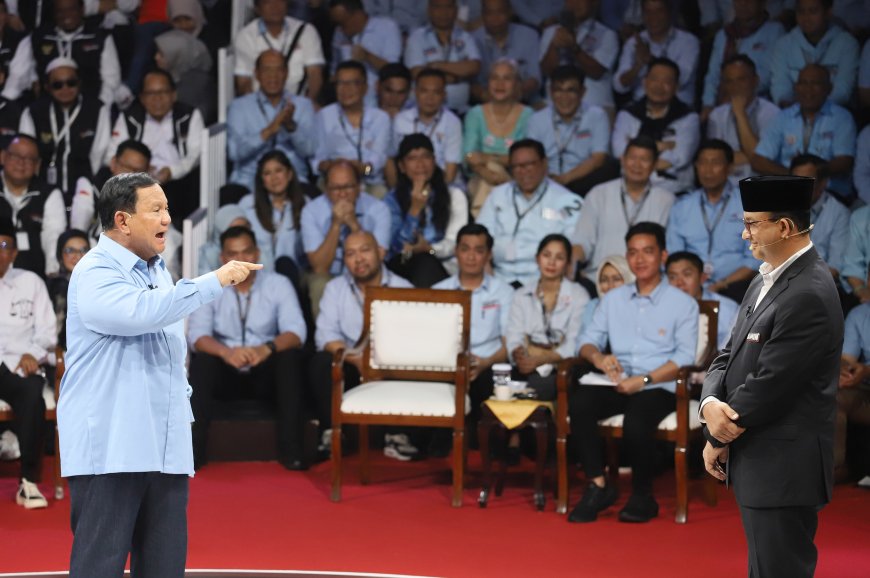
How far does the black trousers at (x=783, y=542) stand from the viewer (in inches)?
123

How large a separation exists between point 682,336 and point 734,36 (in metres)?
3.34

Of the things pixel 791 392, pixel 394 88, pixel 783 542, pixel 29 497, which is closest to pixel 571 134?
pixel 394 88

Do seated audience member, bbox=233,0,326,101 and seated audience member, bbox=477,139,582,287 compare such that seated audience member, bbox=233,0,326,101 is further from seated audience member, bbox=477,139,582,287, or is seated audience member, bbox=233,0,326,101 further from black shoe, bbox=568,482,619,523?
black shoe, bbox=568,482,619,523

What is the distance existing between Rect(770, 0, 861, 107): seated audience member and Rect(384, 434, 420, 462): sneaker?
3.50m

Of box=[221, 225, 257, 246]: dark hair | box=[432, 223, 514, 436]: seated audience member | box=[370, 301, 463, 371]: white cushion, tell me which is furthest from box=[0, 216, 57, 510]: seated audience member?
box=[432, 223, 514, 436]: seated audience member

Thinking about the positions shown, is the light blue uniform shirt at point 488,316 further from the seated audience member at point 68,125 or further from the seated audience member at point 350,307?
the seated audience member at point 68,125

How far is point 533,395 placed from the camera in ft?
20.6

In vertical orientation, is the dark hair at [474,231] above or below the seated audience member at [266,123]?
below

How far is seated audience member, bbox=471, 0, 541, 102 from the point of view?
8.84 m

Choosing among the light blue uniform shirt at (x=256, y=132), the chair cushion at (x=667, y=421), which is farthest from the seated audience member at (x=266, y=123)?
the chair cushion at (x=667, y=421)

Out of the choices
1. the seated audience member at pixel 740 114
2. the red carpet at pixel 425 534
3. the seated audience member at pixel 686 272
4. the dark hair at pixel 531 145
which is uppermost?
the seated audience member at pixel 740 114

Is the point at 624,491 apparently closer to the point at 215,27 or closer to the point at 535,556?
the point at 535,556

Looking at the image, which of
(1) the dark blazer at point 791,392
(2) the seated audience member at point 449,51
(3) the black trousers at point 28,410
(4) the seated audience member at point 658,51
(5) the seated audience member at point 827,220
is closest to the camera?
(1) the dark blazer at point 791,392

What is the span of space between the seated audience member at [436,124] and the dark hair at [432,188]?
306 mm
